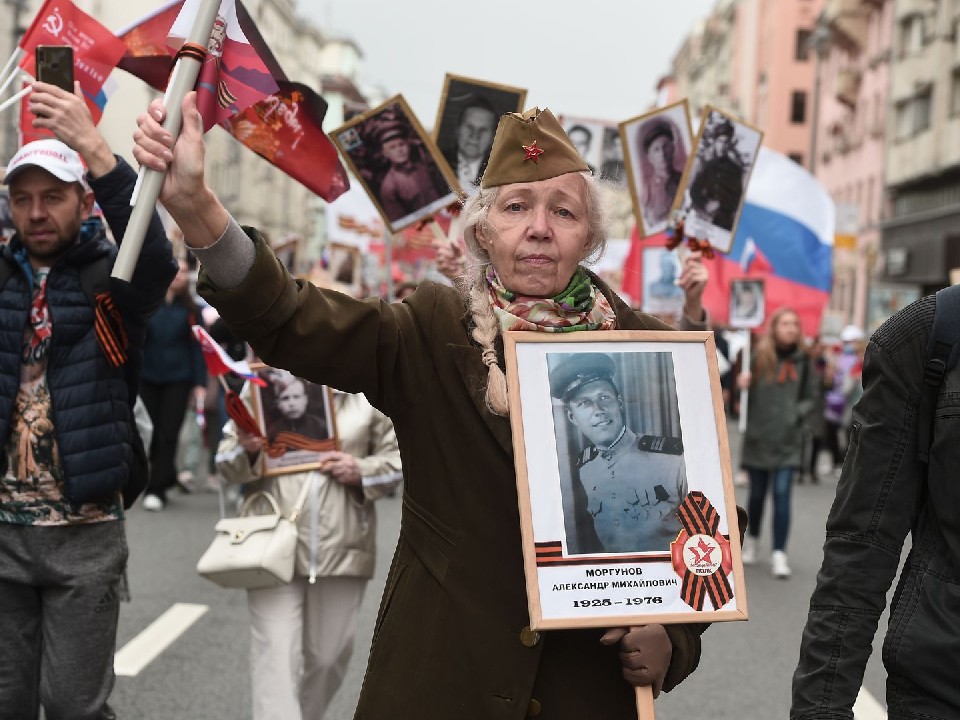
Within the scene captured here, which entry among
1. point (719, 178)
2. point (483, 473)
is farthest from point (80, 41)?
point (719, 178)

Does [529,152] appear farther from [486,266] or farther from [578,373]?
[578,373]

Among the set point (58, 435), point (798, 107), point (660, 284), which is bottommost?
point (798, 107)

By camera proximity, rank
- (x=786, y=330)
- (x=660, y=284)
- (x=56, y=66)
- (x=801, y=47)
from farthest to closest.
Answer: (x=801, y=47), (x=660, y=284), (x=786, y=330), (x=56, y=66)

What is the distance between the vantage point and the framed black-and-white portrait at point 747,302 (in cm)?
1362

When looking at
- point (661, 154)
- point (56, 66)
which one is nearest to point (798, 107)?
point (661, 154)

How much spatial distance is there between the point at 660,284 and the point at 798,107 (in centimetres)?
5817

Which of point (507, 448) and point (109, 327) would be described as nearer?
point (507, 448)

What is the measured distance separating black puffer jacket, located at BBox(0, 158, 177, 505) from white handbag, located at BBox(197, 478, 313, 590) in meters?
0.75

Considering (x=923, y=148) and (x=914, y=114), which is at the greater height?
(x=914, y=114)

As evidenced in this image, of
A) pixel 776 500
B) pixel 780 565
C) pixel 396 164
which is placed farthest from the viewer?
pixel 776 500

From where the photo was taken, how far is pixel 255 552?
15.0ft

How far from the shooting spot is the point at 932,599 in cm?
239

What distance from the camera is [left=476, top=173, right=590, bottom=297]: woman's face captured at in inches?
103

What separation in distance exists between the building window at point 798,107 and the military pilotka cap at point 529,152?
66.6m
